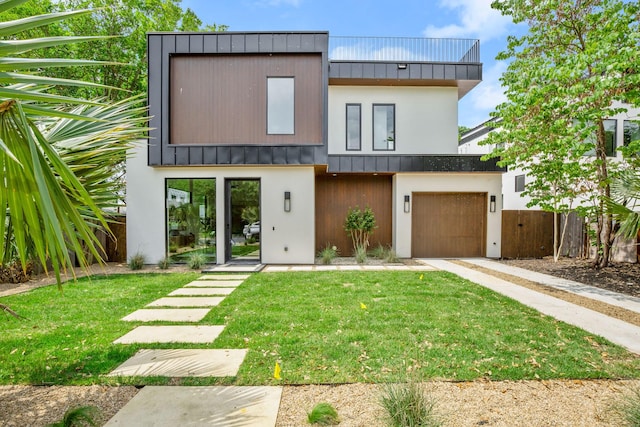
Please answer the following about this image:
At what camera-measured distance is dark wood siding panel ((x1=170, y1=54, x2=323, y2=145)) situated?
9.30 metres

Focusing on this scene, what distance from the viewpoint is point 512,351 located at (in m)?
3.37

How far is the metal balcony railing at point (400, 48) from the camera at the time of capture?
1197 cm

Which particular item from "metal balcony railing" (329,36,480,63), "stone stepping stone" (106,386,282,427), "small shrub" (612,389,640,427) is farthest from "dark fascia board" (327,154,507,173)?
"small shrub" (612,389,640,427)

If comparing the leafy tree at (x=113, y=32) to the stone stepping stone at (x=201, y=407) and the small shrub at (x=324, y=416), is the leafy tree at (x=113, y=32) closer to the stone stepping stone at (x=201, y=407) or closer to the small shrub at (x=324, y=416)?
the stone stepping stone at (x=201, y=407)

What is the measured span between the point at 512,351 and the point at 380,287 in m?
3.05

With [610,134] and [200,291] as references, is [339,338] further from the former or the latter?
[610,134]

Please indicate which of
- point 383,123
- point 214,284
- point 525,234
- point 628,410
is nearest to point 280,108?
point 383,123

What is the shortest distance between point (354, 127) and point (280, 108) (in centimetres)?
330

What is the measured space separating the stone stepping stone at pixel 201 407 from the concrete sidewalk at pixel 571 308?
3812 millimetres

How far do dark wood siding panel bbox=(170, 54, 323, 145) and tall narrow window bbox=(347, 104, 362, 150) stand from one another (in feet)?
8.51

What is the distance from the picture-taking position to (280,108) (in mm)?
9398

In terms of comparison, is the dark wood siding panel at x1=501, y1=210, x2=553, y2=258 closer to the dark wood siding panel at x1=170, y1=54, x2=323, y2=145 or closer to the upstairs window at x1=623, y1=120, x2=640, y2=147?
the upstairs window at x1=623, y1=120, x2=640, y2=147

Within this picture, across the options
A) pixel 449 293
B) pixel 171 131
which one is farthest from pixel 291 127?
pixel 449 293

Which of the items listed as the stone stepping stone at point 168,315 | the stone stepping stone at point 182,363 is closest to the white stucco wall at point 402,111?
the stone stepping stone at point 168,315
